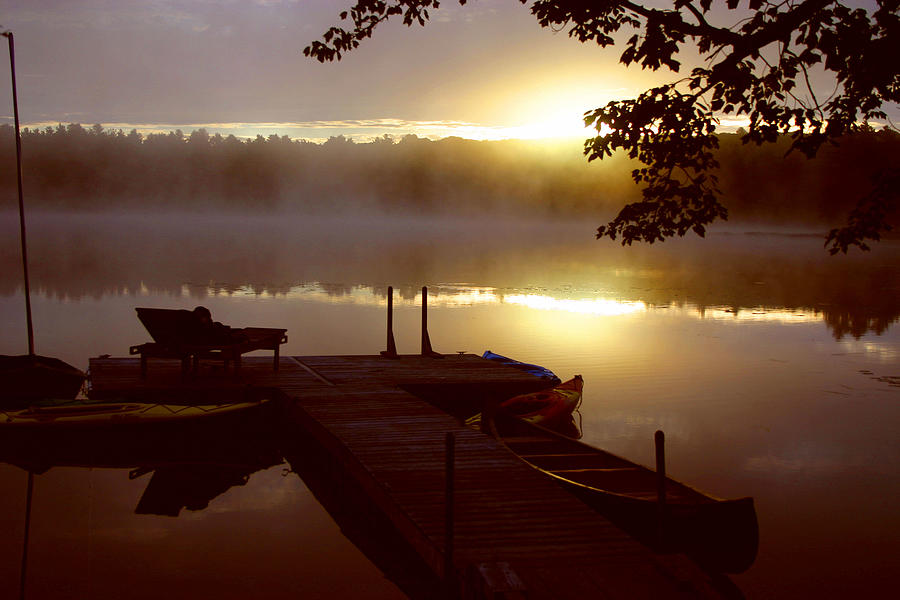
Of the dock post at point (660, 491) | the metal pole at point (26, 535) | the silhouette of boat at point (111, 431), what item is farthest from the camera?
the silhouette of boat at point (111, 431)

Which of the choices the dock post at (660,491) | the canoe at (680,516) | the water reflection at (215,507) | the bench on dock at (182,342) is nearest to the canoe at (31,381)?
the bench on dock at (182,342)

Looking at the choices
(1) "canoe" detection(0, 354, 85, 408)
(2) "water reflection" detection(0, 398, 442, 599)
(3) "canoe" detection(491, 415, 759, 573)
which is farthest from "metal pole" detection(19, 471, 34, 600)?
(3) "canoe" detection(491, 415, 759, 573)

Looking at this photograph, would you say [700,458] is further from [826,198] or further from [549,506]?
[826,198]

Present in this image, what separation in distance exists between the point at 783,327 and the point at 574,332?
7470mm

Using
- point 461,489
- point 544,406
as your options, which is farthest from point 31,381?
point 461,489

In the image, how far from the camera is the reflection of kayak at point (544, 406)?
14508mm

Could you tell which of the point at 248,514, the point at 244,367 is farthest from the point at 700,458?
the point at 244,367

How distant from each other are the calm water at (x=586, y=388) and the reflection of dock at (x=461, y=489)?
1019 mm

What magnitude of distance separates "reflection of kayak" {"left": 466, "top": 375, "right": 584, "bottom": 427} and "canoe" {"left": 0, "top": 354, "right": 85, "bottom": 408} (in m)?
7.19

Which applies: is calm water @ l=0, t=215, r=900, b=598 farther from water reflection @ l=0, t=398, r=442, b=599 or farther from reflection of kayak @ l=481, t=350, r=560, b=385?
reflection of kayak @ l=481, t=350, r=560, b=385

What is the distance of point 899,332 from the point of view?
93.7ft

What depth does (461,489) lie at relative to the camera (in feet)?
30.2

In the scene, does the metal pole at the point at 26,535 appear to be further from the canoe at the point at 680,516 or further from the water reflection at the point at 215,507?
the canoe at the point at 680,516

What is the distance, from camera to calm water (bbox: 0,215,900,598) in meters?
9.66
